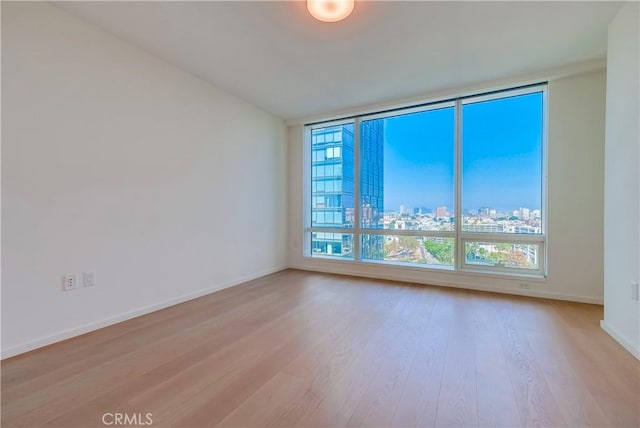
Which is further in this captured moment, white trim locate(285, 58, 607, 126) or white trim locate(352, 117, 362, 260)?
white trim locate(352, 117, 362, 260)

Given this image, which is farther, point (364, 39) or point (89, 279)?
point (364, 39)

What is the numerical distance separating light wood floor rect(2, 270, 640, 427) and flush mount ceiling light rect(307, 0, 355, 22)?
2536 mm

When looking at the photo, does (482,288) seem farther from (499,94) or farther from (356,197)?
(499,94)

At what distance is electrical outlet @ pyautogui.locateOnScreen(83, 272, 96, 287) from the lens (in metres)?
2.31

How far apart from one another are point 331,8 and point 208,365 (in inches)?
106

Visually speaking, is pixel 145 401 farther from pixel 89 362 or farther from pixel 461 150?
pixel 461 150

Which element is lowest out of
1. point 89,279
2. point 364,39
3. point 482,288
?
point 482,288

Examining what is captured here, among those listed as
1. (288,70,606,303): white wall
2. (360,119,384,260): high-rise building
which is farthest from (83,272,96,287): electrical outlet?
(288,70,606,303): white wall

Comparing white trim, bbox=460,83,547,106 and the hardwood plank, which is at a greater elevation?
white trim, bbox=460,83,547,106

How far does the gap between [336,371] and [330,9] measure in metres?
2.56

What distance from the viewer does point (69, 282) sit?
7.27ft
